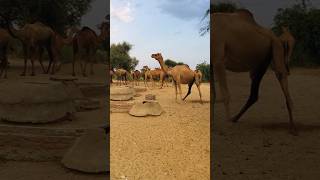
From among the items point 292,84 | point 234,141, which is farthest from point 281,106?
point 234,141

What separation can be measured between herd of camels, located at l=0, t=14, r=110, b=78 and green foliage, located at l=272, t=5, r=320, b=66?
165cm

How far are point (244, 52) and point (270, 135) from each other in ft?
2.57

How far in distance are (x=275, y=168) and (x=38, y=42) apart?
244cm

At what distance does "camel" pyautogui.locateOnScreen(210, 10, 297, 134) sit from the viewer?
3.53 metres

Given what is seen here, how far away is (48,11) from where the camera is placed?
3.75m

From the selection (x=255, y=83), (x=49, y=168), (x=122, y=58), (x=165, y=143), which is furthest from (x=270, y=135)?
(x=122, y=58)

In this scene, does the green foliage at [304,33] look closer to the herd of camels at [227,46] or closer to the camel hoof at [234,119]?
the herd of camels at [227,46]

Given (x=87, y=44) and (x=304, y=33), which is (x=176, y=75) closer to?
(x=87, y=44)

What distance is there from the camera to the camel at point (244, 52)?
11.6ft

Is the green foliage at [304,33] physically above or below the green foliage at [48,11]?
below

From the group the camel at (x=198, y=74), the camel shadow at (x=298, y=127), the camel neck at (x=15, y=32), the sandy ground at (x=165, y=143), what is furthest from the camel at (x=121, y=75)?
the camel shadow at (x=298, y=127)

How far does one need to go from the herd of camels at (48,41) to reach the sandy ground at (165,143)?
1.92 metres

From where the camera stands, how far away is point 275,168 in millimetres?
3426

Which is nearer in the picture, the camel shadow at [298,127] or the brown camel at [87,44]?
the camel shadow at [298,127]
